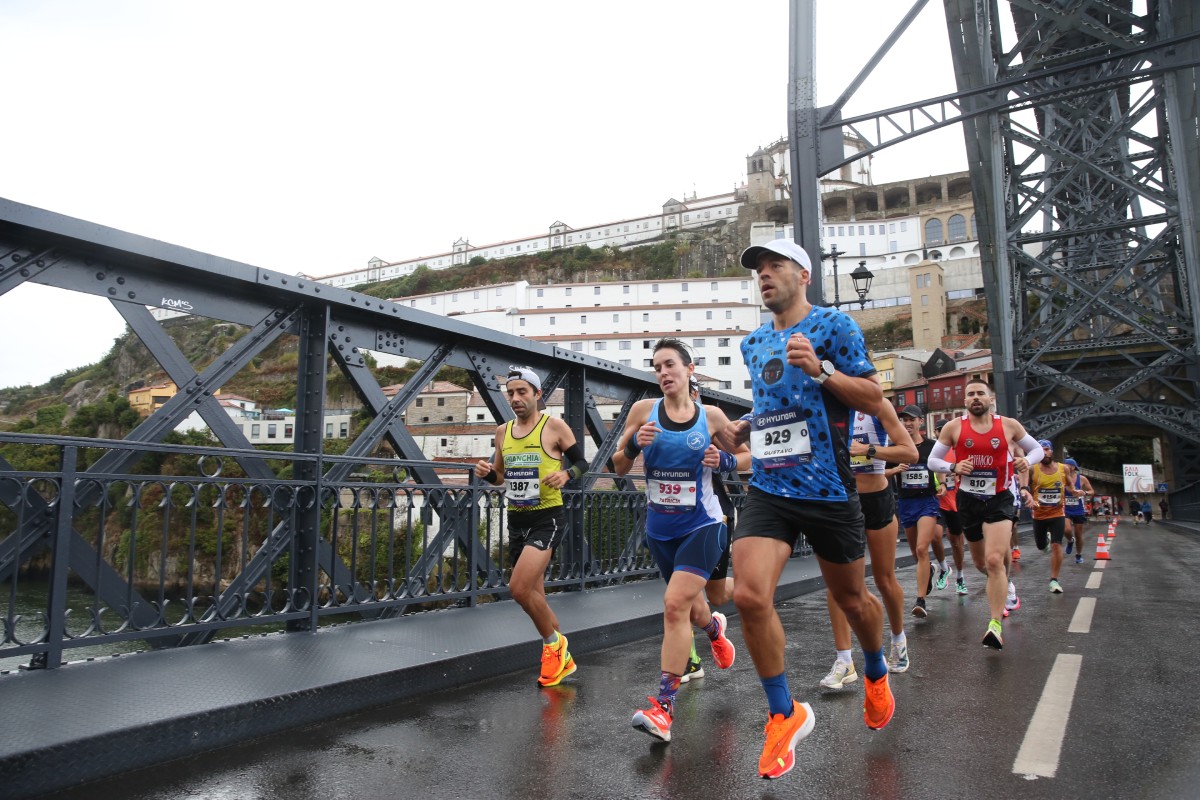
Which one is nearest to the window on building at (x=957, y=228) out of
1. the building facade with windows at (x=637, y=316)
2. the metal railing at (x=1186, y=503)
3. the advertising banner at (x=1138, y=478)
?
the building facade with windows at (x=637, y=316)

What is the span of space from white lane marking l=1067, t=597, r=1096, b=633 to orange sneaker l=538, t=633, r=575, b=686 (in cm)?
454

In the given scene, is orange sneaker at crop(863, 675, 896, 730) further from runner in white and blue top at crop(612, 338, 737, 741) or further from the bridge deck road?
runner in white and blue top at crop(612, 338, 737, 741)

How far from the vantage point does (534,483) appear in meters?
5.60

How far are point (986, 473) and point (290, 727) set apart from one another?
5.75m

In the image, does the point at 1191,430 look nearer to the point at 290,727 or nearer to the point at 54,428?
the point at 290,727

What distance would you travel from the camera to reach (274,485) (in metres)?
5.80

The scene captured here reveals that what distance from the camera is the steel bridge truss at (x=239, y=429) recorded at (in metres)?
4.76

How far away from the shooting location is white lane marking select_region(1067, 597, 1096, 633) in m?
7.04

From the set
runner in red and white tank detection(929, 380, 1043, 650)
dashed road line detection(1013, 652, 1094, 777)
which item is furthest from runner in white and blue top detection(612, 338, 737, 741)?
runner in red and white tank detection(929, 380, 1043, 650)

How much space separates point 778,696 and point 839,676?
178 centimetres

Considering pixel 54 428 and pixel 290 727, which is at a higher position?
pixel 54 428

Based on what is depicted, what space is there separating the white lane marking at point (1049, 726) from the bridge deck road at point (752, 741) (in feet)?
0.05

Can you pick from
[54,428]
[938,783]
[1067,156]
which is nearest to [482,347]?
[938,783]

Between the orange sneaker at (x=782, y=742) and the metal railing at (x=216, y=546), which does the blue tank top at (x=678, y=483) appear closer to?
the orange sneaker at (x=782, y=742)
